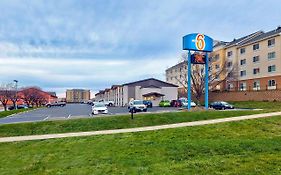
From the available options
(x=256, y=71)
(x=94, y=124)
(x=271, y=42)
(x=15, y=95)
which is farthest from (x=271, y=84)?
(x=15, y=95)

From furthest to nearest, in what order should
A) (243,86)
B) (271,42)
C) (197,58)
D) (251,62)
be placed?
1. (243,86)
2. (251,62)
3. (271,42)
4. (197,58)

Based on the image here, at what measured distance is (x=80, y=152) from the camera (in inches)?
388

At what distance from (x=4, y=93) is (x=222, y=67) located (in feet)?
165

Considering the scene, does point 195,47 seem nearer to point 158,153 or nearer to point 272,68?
point 158,153

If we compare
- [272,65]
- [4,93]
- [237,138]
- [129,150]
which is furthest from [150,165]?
[4,93]

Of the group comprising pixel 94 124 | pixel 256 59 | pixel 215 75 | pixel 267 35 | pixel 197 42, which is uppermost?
pixel 267 35

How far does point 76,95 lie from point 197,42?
14315 centimetres

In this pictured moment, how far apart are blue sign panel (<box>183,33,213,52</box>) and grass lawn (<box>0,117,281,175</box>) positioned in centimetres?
1433

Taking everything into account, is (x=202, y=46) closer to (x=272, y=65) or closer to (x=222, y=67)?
(x=272, y=65)

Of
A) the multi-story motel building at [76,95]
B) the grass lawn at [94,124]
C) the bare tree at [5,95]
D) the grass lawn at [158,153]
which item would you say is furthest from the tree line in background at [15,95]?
the multi-story motel building at [76,95]

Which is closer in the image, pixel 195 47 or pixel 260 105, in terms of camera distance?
pixel 195 47

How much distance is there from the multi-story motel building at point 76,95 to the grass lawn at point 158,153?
152 metres

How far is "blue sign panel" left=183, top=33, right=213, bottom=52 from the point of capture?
26.1m

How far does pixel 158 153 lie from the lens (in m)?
8.91
